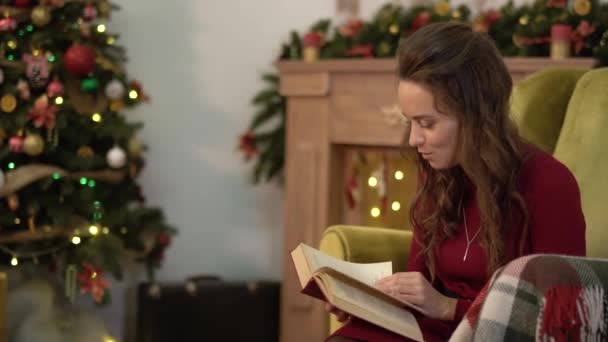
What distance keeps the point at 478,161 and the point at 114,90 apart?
1843mm

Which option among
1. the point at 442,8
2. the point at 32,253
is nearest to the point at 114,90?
the point at 32,253

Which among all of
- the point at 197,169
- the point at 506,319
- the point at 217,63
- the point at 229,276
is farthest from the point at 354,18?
the point at 506,319

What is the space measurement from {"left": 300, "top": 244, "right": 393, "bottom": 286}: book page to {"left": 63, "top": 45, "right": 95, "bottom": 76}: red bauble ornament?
1602mm

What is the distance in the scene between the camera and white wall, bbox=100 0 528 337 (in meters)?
3.90

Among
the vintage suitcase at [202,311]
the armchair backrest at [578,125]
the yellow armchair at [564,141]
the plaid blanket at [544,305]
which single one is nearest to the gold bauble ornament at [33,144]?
the vintage suitcase at [202,311]

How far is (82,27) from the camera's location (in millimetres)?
3191

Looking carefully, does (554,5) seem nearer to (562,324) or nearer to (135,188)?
(135,188)

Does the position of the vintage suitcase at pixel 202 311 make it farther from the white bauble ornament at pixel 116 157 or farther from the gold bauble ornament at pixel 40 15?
the gold bauble ornament at pixel 40 15

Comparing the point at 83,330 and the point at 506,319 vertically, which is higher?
the point at 506,319

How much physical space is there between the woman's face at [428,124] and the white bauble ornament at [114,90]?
175 centimetres

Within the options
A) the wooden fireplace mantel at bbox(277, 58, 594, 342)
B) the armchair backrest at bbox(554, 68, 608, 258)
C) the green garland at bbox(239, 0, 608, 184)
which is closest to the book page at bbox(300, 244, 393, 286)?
the armchair backrest at bbox(554, 68, 608, 258)

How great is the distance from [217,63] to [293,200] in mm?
781

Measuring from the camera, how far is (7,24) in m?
3.03

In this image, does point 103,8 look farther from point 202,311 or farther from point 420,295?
point 420,295
